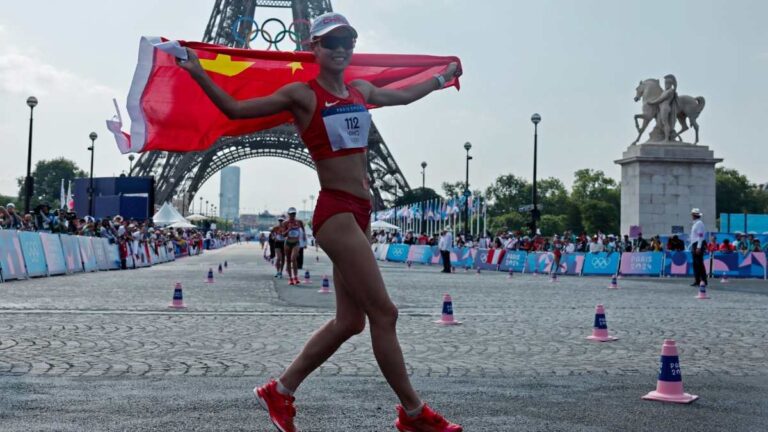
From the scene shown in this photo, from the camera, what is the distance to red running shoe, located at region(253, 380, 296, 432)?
457 centimetres

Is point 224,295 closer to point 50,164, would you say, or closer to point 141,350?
point 141,350

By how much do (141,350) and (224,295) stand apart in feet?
26.7

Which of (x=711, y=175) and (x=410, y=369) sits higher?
(x=711, y=175)

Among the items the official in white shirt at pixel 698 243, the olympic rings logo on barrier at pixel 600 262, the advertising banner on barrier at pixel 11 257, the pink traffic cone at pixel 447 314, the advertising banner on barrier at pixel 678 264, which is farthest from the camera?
the olympic rings logo on barrier at pixel 600 262

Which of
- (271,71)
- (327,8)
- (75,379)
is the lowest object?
(75,379)

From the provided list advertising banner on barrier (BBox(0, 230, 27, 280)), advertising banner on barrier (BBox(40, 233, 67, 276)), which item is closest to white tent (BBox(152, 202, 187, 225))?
advertising banner on barrier (BBox(40, 233, 67, 276))

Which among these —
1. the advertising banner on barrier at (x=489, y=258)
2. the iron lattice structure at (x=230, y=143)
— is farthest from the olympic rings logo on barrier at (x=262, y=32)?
the advertising banner on barrier at (x=489, y=258)

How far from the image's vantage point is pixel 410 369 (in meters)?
6.98

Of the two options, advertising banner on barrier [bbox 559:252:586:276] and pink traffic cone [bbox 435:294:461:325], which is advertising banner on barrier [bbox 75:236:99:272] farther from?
pink traffic cone [bbox 435:294:461:325]

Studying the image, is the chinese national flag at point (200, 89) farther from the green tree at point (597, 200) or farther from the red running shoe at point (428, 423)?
the green tree at point (597, 200)

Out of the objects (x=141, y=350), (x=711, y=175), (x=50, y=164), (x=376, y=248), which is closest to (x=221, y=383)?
(x=141, y=350)

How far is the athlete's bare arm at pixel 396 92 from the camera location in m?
5.10

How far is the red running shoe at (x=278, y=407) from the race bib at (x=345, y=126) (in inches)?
48.6

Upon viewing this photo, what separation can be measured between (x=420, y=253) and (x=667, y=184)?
13.4 m
